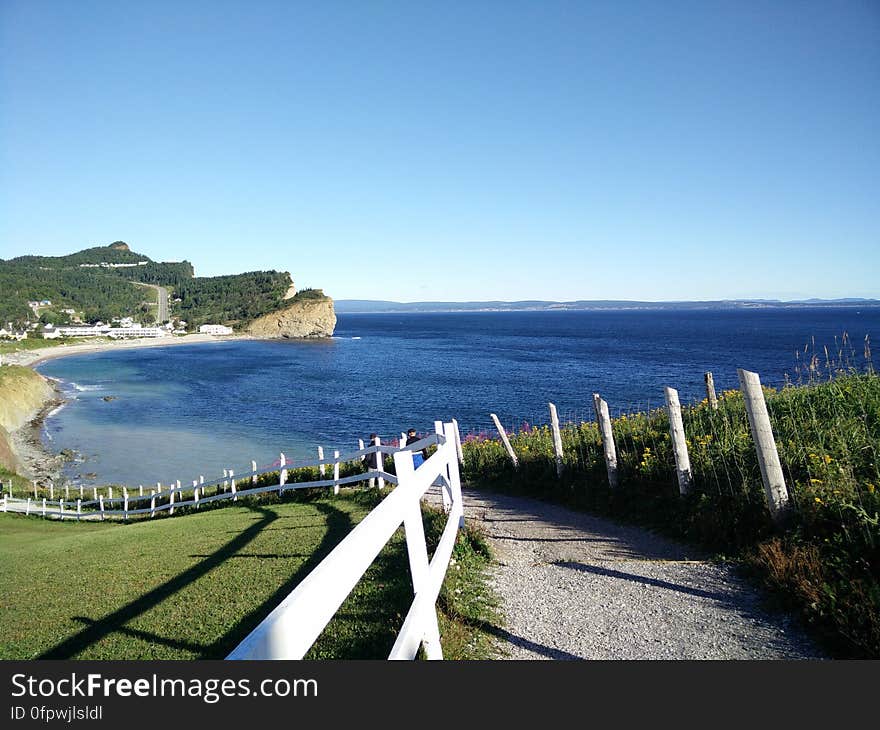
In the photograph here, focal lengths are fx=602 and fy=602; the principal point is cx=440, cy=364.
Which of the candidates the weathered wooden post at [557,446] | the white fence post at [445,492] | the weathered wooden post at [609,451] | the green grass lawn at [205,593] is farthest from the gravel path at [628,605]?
the weathered wooden post at [557,446]

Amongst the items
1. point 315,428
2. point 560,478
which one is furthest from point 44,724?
point 315,428

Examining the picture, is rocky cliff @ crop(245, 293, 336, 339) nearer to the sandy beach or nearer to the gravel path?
the sandy beach

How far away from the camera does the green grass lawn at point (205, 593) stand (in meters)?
5.17

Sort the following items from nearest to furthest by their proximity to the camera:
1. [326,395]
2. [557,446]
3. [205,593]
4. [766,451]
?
1. [205,593]
2. [766,451]
3. [557,446]
4. [326,395]

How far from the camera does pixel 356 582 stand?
2.92 metres

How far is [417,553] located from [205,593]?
4.10 metres

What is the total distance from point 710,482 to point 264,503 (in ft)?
32.6

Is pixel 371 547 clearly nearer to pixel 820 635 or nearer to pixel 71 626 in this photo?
pixel 820 635

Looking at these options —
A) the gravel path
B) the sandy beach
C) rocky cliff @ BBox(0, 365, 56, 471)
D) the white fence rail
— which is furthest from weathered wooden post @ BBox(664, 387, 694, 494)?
the sandy beach

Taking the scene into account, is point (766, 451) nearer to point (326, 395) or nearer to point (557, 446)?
point (557, 446)

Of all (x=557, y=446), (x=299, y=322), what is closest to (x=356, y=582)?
(x=557, y=446)

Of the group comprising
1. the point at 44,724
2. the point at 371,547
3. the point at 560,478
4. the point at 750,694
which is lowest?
the point at 560,478

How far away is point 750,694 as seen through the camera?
2705 mm

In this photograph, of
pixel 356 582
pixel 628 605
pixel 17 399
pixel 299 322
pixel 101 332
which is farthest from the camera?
pixel 299 322
